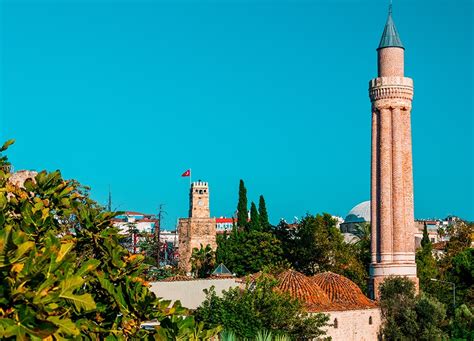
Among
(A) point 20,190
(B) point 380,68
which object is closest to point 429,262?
(B) point 380,68

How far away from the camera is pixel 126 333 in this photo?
35.2ft

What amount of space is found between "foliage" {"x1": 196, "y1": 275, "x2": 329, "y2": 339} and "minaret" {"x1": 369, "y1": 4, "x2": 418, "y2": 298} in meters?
12.8

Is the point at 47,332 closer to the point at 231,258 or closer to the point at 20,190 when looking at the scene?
the point at 20,190

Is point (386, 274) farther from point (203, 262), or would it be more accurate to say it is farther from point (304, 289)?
point (203, 262)

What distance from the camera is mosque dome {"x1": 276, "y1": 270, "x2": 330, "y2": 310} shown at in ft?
120

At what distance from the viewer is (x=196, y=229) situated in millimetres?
79500

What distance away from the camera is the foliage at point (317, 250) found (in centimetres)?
5600

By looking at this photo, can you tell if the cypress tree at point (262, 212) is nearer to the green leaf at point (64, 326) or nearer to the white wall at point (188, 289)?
the white wall at point (188, 289)

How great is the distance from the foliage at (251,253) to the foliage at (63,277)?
1750 inches

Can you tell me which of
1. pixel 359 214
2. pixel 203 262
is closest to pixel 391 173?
pixel 203 262

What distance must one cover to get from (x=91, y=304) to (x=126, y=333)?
259 centimetres

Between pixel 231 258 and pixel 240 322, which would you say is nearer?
pixel 240 322

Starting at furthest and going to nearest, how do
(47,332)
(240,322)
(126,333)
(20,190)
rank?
1. (240,322)
2. (20,190)
3. (126,333)
4. (47,332)

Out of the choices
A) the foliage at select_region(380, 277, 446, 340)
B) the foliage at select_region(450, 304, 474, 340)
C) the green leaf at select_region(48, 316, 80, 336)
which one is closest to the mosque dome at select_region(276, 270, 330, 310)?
the foliage at select_region(380, 277, 446, 340)
